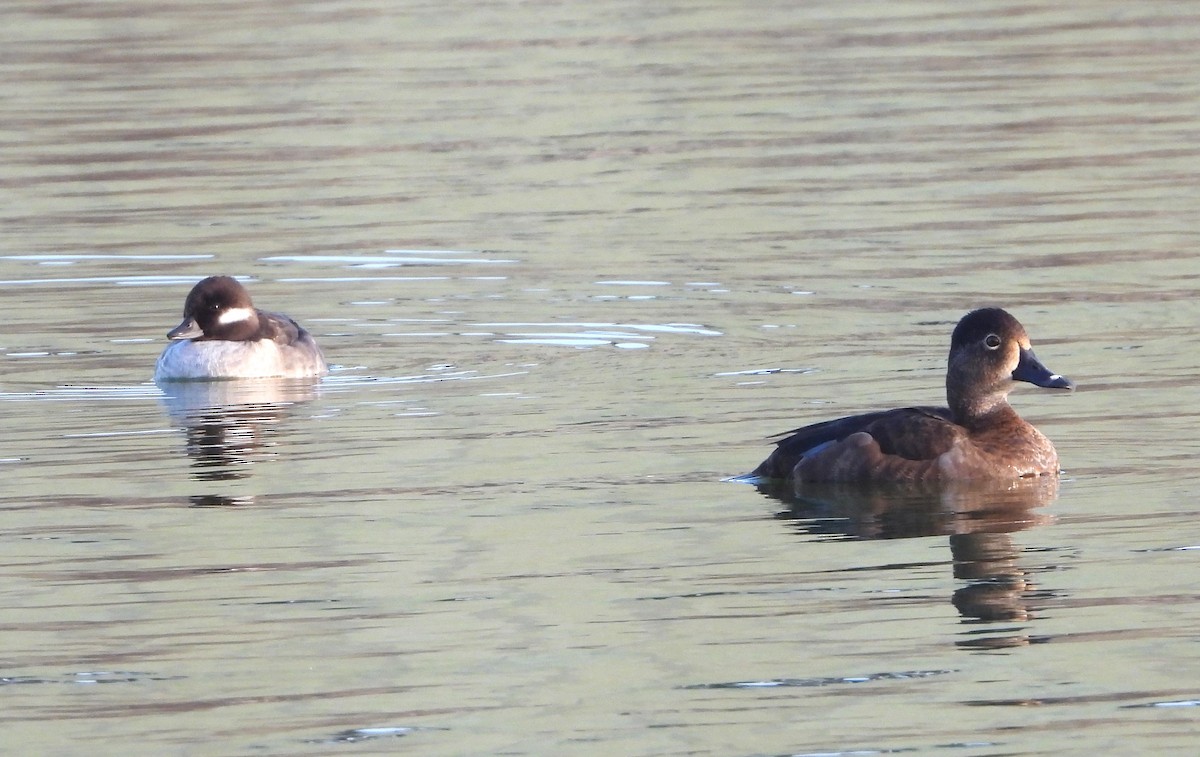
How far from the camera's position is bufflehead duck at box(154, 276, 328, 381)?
16.4 m

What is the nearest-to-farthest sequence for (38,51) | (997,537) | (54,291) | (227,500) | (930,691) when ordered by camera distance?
1. (930,691)
2. (997,537)
3. (227,500)
4. (54,291)
5. (38,51)

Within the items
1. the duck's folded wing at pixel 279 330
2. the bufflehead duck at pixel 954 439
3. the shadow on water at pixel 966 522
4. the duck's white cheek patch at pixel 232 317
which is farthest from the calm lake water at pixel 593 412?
the duck's white cheek patch at pixel 232 317

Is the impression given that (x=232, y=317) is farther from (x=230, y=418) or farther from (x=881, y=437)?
(x=881, y=437)

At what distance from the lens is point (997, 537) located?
437 inches

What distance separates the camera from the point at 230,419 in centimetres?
1514

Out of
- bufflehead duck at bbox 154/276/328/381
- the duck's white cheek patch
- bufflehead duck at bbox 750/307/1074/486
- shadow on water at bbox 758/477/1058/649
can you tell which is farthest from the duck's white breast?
shadow on water at bbox 758/477/1058/649

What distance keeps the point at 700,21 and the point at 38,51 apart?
10.5 metres

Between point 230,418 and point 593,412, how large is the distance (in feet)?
7.80

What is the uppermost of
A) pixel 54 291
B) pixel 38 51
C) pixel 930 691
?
pixel 38 51

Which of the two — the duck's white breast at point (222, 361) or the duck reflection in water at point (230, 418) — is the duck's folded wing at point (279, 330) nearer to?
the duck's white breast at point (222, 361)

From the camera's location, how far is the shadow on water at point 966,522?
9953mm

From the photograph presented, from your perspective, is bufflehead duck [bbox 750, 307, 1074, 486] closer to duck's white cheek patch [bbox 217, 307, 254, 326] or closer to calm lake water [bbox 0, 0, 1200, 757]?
calm lake water [bbox 0, 0, 1200, 757]

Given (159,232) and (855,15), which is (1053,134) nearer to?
(159,232)

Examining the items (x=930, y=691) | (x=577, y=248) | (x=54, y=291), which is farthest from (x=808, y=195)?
(x=930, y=691)
